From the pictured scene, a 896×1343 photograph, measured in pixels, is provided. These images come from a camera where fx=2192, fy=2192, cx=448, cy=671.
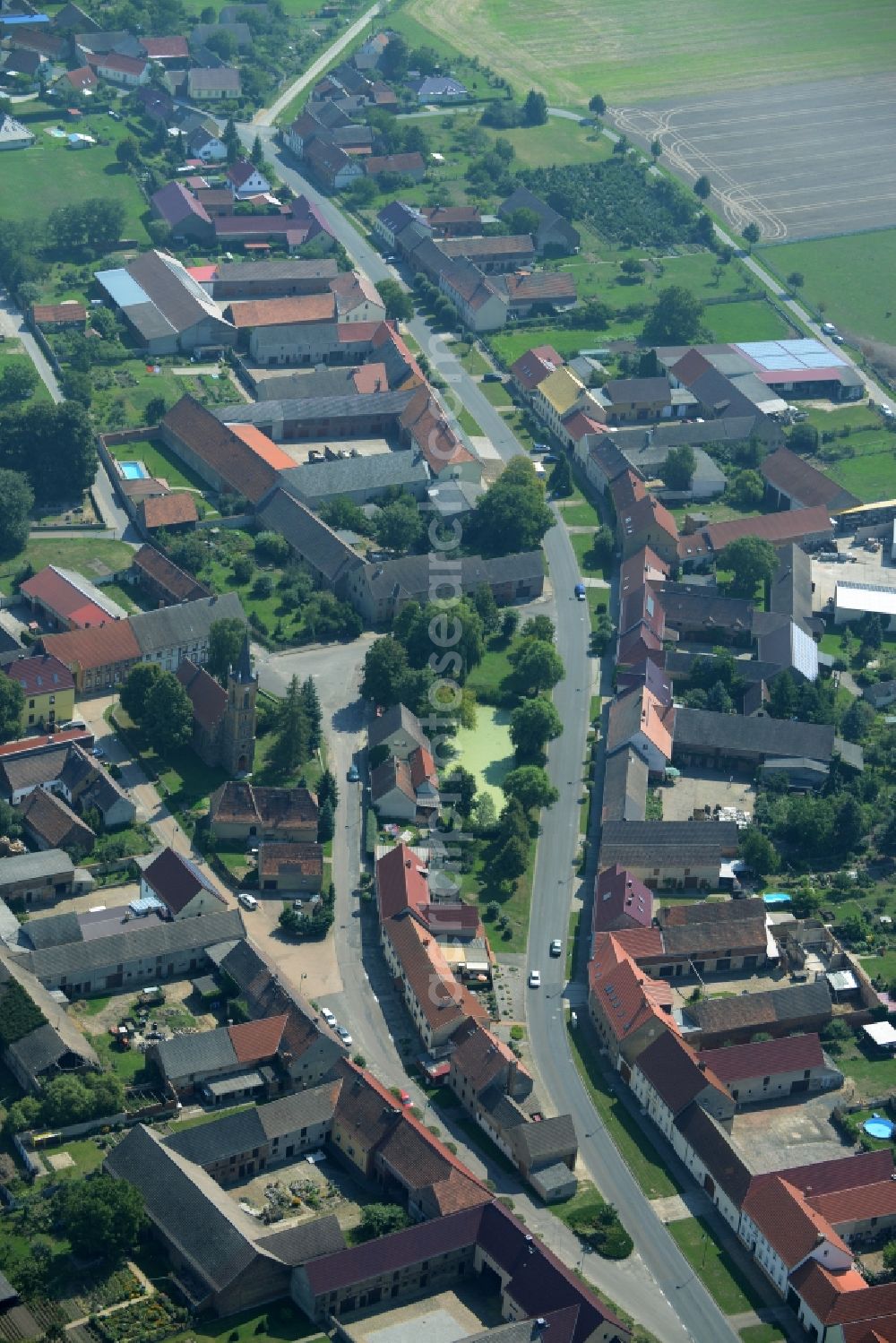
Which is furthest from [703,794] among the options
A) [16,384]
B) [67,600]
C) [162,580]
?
[16,384]

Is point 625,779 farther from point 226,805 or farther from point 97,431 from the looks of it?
point 97,431

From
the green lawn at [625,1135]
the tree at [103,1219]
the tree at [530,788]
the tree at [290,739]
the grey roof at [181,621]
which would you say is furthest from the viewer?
the grey roof at [181,621]

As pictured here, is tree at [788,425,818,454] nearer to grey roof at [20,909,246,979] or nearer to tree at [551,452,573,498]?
tree at [551,452,573,498]

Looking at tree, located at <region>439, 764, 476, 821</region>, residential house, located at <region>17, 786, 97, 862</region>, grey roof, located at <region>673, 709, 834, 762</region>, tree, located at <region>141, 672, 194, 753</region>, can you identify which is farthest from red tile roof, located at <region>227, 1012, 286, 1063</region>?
grey roof, located at <region>673, 709, 834, 762</region>

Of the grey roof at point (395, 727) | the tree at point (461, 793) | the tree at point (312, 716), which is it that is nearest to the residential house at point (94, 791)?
the tree at point (312, 716)

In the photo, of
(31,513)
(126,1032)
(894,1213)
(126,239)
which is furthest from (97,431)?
(894,1213)

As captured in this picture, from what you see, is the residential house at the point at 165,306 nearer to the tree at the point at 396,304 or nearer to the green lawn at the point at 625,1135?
the tree at the point at 396,304
